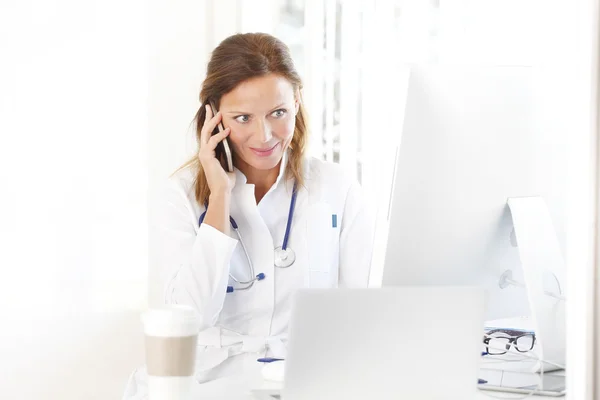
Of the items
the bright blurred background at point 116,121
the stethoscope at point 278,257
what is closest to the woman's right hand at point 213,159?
the stethoscope at point 278,257

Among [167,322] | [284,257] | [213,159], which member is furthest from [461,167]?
[213,159]

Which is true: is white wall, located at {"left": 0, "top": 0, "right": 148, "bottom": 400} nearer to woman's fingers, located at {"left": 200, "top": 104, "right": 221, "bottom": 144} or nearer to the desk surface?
woman's fingers, located at {"left": 200, "top": 104, "right": 221, "bottom": 144}

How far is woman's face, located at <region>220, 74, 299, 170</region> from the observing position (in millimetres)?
1959

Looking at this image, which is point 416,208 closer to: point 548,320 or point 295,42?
point 548,320

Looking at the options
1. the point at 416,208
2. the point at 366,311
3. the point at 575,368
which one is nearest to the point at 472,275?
the point at 416,208

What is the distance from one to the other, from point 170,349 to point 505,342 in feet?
2.82

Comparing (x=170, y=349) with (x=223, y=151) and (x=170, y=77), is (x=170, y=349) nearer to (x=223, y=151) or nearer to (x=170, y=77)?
(x=223, y=151)

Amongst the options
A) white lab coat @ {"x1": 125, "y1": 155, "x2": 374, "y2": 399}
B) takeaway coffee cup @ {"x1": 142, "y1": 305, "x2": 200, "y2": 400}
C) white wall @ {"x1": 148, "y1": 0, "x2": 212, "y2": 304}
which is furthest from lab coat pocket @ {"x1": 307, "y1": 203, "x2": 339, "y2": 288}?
white wall @ {"x1": 148, "y1": 0, "x2": 212, "y2": 304}

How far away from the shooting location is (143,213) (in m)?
3.09

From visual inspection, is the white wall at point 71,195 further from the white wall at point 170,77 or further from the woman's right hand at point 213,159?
the woman's right hand at point 213,159

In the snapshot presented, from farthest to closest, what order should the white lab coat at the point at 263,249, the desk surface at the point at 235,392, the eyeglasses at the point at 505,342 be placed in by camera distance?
1. the white lab coat at the point at 263,249
2. the eyeglasses at the point at 505,342
3. the desk surface at the point at 235,392

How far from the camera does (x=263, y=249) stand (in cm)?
193

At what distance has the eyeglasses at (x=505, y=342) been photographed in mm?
1536

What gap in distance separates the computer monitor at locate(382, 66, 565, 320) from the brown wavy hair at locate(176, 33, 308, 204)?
76 centimetres
